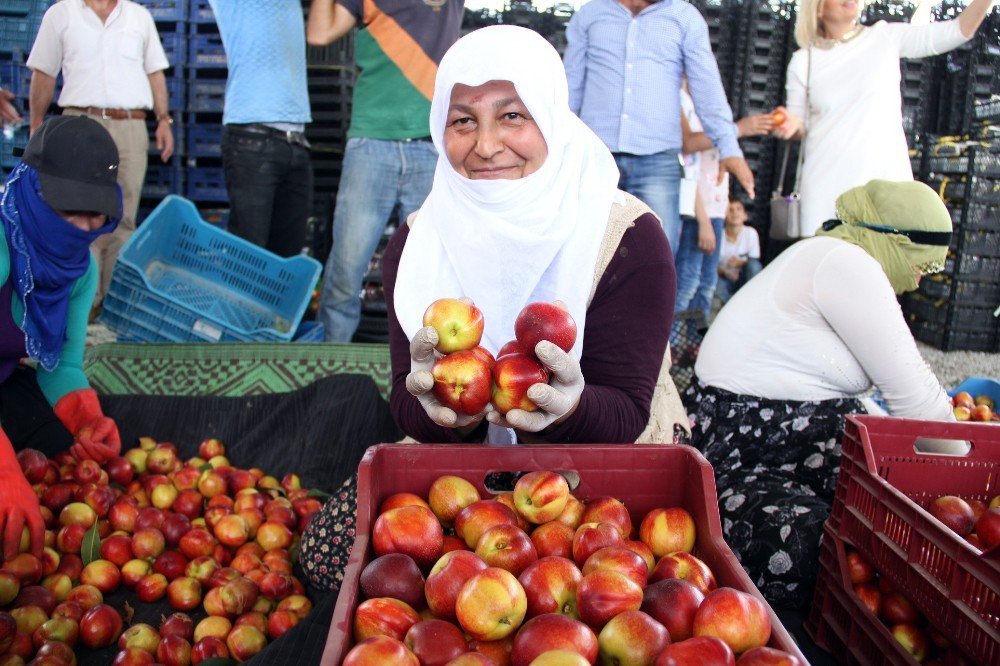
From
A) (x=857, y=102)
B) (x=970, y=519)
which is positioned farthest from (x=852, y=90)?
(x=970, y=519)

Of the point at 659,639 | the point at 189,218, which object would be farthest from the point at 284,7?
the point at 659,639

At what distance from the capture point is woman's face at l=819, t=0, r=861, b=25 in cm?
353

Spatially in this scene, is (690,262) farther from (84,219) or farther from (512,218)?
(84,219)

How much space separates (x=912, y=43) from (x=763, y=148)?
7.67 ft

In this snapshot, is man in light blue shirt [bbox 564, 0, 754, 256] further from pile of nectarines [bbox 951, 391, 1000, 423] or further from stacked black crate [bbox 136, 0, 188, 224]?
stacked black crate [bbox 136, 0, 188, 224]

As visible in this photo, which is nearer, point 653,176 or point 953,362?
point 653,176

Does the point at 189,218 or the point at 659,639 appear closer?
the point at 659,639

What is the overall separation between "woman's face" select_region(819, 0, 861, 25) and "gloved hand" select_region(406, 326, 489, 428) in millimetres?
3232

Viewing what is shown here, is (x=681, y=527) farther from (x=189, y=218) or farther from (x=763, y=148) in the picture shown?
(x=763, y=148)

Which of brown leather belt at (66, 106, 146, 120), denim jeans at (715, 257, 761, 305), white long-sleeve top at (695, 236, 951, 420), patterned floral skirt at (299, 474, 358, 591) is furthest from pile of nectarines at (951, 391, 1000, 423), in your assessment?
brown leather belt at (66, 106, 146, 120)

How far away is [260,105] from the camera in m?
3.70

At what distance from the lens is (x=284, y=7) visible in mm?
3732

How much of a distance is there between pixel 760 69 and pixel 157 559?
5641 millimetres

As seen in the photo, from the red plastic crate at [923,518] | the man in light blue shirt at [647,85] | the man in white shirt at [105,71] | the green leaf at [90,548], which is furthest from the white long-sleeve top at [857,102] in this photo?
the man in white shirt at [105,71]
